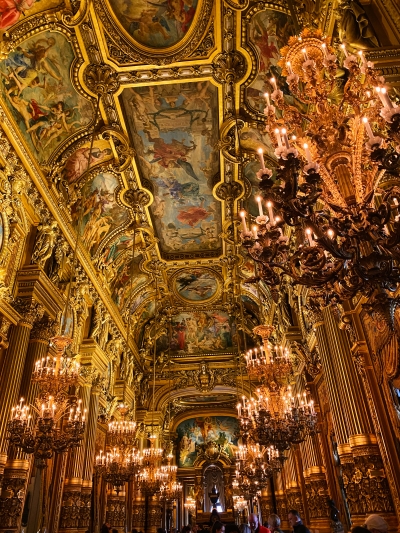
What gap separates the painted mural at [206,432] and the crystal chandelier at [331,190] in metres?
23.6

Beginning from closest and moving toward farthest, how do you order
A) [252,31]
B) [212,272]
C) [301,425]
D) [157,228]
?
[301,425] < [252,31] < [157,228] < [212,272]

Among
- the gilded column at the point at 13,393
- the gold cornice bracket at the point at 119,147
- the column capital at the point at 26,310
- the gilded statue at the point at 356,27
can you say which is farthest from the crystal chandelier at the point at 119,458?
the gilded statue at the point at 356,27

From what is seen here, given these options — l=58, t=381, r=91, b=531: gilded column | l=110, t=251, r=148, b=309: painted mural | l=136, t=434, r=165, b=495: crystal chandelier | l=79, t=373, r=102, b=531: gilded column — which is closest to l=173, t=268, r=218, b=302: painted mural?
Answer: l=110, t=251, r=148, b=309: painted mural

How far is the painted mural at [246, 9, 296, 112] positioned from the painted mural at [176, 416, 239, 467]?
21.7 m

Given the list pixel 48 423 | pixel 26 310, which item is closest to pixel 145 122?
pixel 26 310

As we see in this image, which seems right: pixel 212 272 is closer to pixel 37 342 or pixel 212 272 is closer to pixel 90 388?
pixel 90 388

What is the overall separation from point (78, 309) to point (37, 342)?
300cm

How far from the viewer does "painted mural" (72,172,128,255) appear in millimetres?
11633

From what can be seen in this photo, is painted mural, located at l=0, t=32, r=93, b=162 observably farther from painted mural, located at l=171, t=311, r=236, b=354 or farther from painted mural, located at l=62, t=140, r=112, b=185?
painted mural, located at l=171, t=311, r=236, b=354

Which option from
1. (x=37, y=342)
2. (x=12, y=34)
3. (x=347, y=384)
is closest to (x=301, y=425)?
(x=347, y=384)

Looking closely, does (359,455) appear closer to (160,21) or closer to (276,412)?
(276,412)

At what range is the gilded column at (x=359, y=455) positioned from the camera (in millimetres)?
6695

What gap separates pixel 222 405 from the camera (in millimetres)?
25078

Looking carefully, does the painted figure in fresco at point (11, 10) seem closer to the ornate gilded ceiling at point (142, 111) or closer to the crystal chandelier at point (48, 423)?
the ornate gilded ceiling at point (142, 111)
